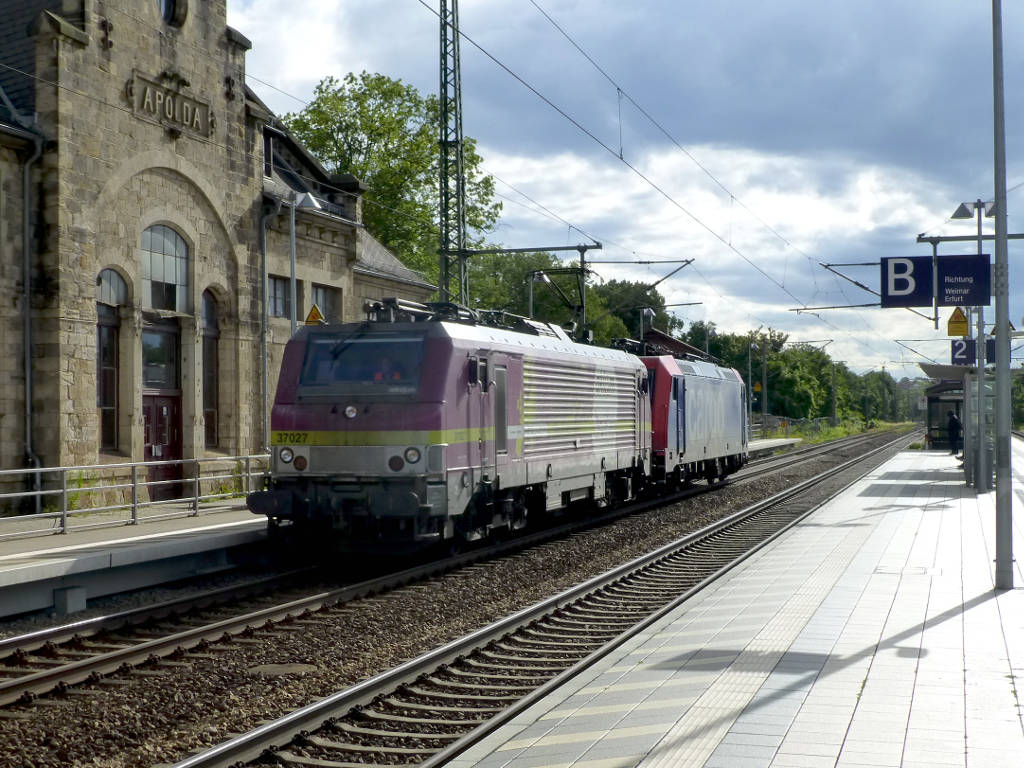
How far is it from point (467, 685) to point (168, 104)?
54.3 feet

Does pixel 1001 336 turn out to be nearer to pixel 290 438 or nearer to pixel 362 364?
pixel 362 364

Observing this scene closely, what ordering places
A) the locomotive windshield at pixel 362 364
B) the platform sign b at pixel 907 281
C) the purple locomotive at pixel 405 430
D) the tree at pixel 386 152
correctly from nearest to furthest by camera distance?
the purple locomotive at pixel 405 430 < the locomotive windshield at pixel 362 364 < the platform sign b at pixel 907 281 < the tree at pixel 386 152

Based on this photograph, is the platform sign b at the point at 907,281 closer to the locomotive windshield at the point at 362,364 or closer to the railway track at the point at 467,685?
the railway track at the point at 467,685

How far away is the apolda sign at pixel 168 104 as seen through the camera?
799 inches

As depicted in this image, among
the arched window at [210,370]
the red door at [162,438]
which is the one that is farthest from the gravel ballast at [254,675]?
the arched window at [210,370]

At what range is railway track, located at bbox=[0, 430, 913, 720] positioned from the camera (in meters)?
8.23

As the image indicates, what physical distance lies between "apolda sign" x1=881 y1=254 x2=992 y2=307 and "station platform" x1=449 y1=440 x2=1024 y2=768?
3102 mm

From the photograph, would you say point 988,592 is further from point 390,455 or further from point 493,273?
point 493,273

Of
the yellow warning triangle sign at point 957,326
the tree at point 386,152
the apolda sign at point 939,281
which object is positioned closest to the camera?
the apolda sign at point 939,281

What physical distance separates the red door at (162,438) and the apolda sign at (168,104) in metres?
5.30

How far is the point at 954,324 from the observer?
1977cm

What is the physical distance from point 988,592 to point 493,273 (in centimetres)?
7173

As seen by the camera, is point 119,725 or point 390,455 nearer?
point 119,725

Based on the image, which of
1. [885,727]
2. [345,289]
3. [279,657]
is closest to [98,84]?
[345,289]
